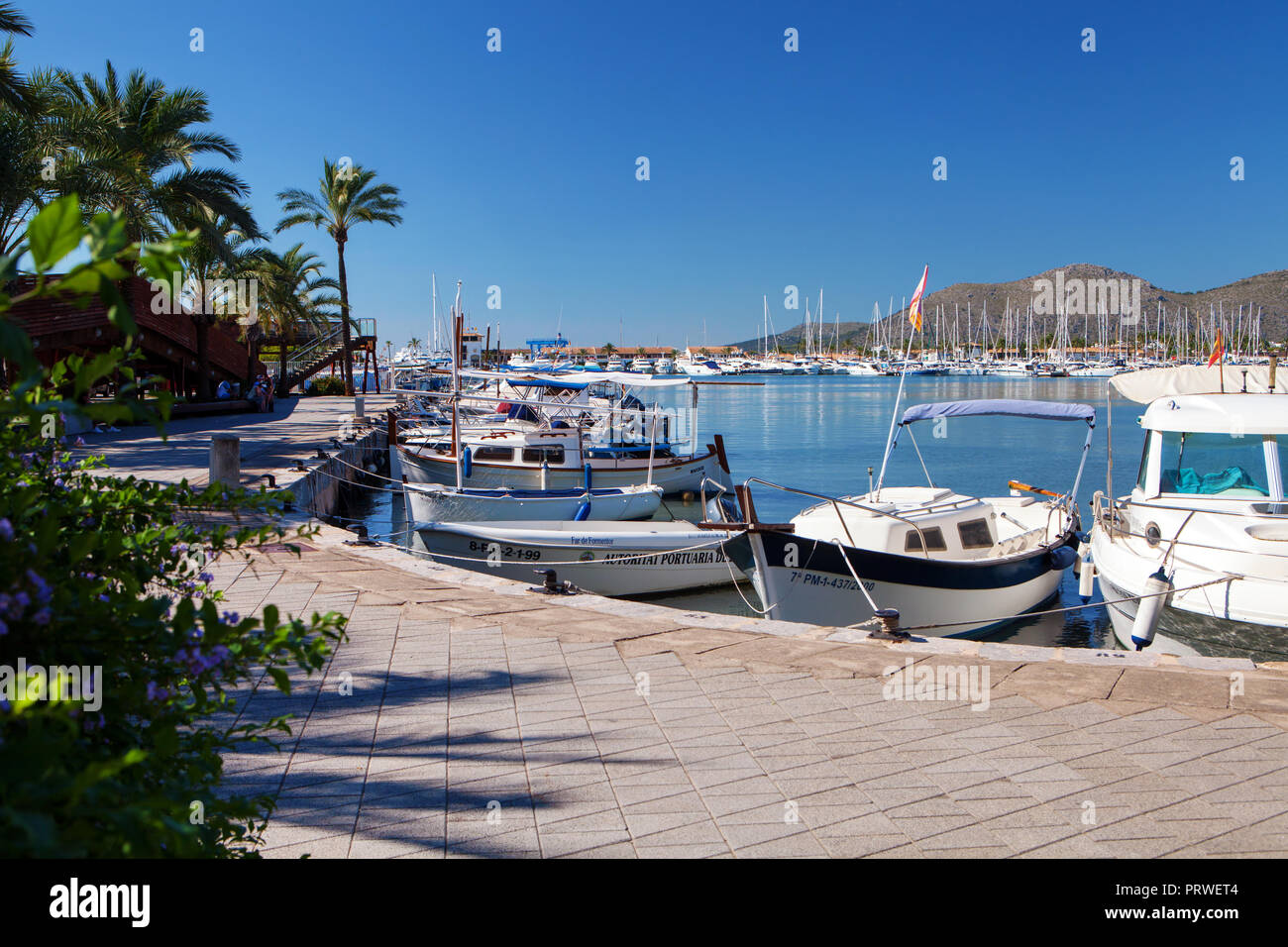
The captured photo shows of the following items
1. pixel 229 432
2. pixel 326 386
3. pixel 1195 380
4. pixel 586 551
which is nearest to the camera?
pixel 1195 380

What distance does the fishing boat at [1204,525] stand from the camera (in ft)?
31.7

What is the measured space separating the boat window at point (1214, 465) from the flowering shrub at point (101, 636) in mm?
11955

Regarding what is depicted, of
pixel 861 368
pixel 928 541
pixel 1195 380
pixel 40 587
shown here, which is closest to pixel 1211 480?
pixel 1195 380

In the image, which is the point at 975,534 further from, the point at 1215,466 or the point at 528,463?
the point at 528,463

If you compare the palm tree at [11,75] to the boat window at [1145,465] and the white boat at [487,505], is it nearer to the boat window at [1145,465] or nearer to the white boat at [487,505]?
the white boat at [487,505]

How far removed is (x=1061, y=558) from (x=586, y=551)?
24.9 feet

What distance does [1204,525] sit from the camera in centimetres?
1066

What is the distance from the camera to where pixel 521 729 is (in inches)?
205

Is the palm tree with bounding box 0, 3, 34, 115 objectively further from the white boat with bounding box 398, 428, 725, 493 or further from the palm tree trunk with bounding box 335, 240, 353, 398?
the palm tree trunk with bounding box 335, 240, 353, 398

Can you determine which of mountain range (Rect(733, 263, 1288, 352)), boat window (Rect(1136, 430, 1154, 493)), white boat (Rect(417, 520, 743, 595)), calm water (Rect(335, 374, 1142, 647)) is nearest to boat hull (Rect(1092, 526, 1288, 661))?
boat window (Rect(1136, 430, 1154, 493))

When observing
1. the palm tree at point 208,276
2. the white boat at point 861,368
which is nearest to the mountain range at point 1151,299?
the white boat at point 861,368

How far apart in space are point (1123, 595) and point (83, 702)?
11687mm

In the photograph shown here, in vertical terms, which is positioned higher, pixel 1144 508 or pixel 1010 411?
pixel 1010 411
